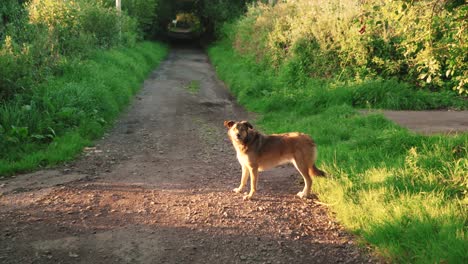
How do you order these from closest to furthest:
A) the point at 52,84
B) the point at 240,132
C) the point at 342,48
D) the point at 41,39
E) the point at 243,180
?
the point at 240,132 → the point at 243,180 → the point at 52,84 → the point at 41,39 → the point at 342,48

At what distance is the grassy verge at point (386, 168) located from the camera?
450 cm

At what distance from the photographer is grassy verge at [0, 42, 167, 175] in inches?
307

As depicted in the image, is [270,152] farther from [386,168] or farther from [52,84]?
[52,84]

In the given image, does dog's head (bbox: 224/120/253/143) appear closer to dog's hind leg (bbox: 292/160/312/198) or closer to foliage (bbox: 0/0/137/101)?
dog's hind leg (bbox: 292/160/312/198)

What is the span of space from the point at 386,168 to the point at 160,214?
11.2 feet

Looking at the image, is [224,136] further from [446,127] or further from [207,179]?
[446,127]

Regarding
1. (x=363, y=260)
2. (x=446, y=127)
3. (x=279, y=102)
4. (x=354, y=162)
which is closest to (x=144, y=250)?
(x=363, y=260)

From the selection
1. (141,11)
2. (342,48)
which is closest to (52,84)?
(342,48)

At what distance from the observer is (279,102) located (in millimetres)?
12695

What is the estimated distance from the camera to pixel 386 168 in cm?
643

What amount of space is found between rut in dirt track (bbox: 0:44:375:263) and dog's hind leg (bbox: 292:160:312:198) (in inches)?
6.7

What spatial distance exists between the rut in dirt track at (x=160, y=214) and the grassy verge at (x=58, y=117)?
0.47m

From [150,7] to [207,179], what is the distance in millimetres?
29042

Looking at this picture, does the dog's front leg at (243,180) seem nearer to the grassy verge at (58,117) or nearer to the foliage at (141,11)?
the grassy verge at (58,117)
